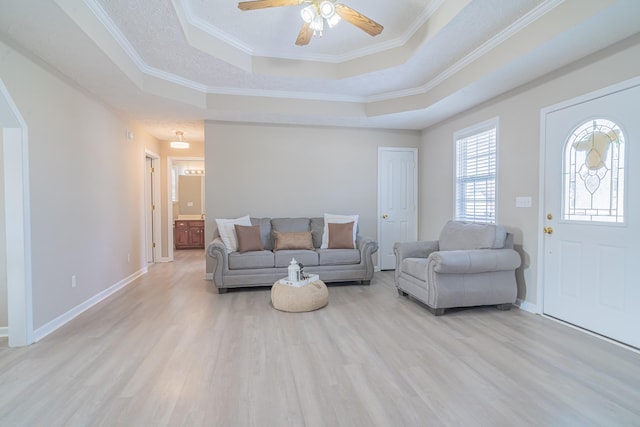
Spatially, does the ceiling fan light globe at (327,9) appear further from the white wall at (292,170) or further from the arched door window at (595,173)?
the white wall at (292,170)

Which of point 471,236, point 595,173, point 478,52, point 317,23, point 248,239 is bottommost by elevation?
point 248,239

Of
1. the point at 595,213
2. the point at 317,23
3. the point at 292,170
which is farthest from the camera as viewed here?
the point at 292,170

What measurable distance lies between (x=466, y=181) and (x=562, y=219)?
5.05 feet

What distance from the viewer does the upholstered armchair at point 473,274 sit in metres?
3.21

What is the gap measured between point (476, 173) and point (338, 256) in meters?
2.18

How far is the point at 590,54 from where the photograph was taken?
9.06 feet

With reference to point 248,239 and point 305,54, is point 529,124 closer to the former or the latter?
point 305,54

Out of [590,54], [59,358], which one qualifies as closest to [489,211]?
[590,54]

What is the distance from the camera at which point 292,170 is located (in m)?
5.20

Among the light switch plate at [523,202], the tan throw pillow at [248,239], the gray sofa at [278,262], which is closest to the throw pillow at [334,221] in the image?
the gray sofa at [278,262]

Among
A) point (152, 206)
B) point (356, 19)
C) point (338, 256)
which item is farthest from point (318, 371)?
point (152, 206)

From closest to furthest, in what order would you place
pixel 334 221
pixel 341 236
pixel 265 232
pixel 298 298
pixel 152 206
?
pixel 298 298 < pixel 341 236 < pixel 265 232 < pixel 334 221 < pixel 152 206

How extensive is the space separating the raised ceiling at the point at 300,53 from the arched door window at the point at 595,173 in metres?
0.71

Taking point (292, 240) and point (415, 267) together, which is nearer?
point (415, 267)
